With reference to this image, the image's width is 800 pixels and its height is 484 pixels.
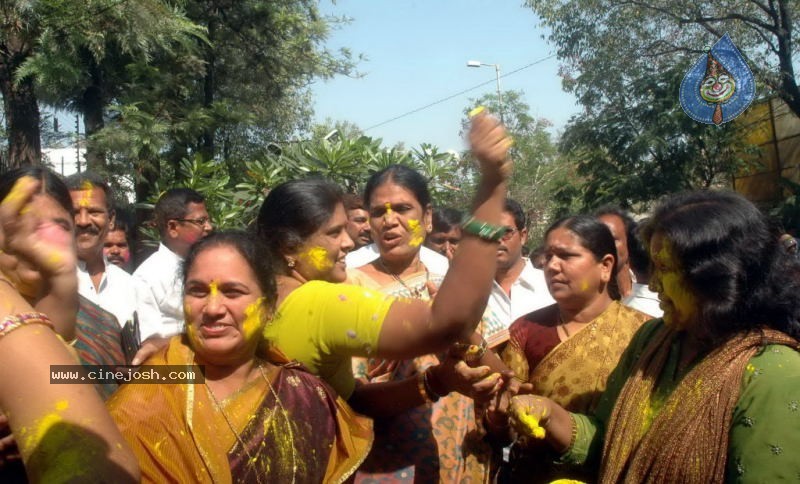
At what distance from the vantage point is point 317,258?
2.19 meters

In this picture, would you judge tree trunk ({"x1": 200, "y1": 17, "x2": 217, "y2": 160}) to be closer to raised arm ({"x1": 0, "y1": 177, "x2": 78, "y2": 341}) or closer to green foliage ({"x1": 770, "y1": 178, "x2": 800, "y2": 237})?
green foliage ({"x1": 770, "y1": 178, "x2": 800, "y2": 237})

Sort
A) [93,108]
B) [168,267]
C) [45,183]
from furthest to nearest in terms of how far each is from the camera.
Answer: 1. [93,108]
2. [168,267]
3. [45,183]

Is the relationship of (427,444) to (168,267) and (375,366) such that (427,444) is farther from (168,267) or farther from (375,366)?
(168,267)

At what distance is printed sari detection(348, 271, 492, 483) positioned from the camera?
226 cm

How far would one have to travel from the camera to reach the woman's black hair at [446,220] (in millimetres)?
5035

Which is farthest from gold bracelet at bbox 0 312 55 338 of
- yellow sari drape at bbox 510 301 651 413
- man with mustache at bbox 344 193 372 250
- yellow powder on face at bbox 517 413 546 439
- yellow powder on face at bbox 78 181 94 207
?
man with mustache at bbox 344 193 372 250

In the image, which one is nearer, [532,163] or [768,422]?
[768,422]

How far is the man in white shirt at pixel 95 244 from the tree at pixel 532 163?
1398 cm

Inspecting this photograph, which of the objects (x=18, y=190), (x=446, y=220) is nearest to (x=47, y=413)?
(x=18, y=190)

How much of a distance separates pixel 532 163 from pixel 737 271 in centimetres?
1982

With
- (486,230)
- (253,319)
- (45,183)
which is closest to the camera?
(486,230)

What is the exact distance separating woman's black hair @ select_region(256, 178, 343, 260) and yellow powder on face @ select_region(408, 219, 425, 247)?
2.88 feet

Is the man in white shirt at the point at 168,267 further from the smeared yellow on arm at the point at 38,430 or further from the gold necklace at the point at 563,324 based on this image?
the smeared yellow on arm at the point at 38,430

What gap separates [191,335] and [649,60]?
1235 centimetres
